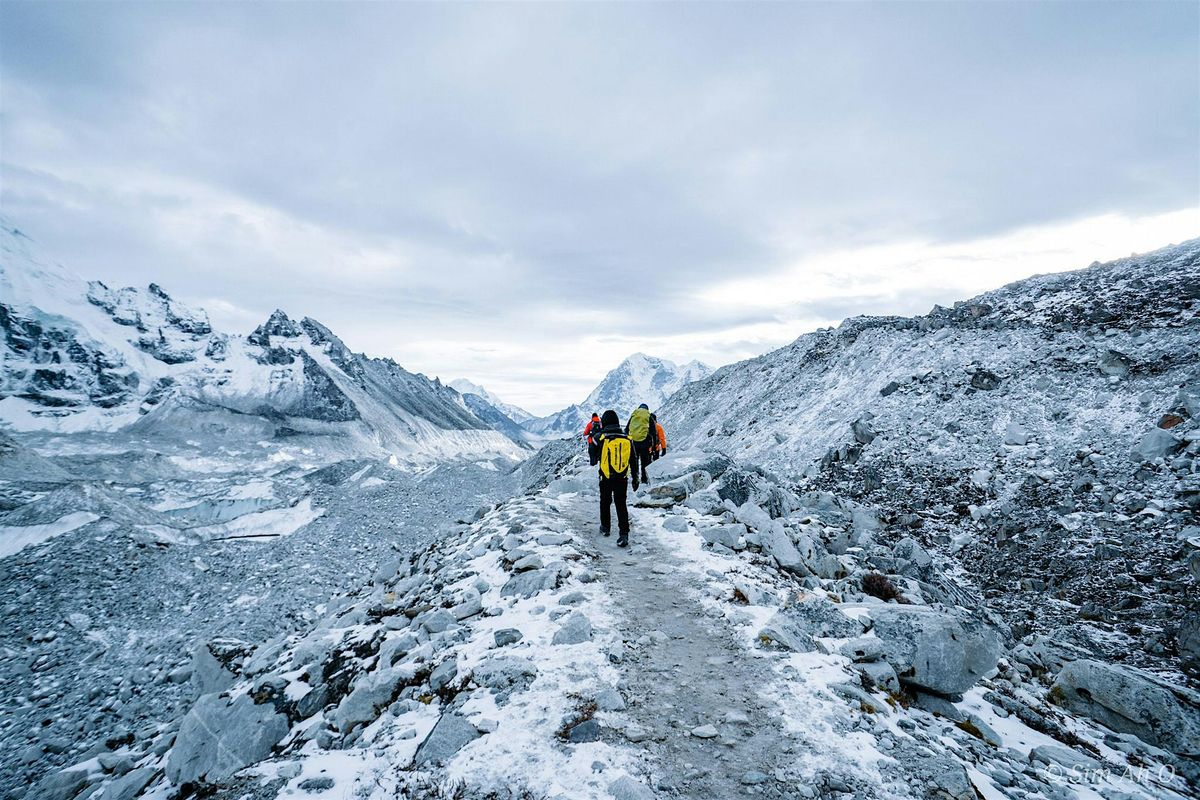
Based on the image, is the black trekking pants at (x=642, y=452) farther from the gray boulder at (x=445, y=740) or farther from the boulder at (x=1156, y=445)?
the boulder at (x=1156, y=445)

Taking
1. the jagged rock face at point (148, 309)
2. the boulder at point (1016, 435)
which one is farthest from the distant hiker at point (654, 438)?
the jagged rock face at point (148, 309)

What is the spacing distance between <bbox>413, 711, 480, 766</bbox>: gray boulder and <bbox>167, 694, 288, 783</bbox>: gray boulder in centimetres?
285

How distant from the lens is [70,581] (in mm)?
25328

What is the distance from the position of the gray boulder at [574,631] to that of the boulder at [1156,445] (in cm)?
1732

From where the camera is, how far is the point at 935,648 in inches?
235

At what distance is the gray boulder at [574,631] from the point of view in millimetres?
6293

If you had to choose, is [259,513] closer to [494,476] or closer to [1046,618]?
[494,476]

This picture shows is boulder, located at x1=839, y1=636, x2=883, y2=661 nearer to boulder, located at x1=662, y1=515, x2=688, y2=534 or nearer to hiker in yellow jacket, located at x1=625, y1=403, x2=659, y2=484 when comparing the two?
boulder, located at x1=662, y1=515, x2=688, y2=534

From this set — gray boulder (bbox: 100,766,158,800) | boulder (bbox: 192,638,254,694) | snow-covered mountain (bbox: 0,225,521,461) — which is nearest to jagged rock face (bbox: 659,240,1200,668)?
gray boulder (bbox: 100,766,158,800)

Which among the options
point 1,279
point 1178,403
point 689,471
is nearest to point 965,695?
point 689,471

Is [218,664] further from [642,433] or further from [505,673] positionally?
[642,433]

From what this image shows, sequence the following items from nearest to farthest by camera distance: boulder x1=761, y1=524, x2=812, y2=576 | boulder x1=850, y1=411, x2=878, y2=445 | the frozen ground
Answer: boulder x1=761, y1=524, x2=812, y2=576 → the frozen ground → boulder x1=850, y1=411, x2=878, y2=445

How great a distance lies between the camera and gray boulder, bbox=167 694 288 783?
591 centimetres

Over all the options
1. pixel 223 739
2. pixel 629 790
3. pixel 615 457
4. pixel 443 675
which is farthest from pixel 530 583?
pixel 629 790
